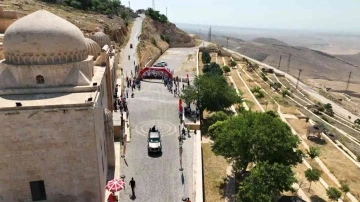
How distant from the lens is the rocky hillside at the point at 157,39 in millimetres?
61312

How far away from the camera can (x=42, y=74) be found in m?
17.3

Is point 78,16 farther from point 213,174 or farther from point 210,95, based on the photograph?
point 213,174

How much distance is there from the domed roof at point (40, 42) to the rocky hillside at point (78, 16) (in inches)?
1242

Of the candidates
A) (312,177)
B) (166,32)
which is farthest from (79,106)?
(166,32)

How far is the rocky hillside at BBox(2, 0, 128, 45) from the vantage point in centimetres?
5281

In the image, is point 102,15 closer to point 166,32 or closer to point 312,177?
point 166,32

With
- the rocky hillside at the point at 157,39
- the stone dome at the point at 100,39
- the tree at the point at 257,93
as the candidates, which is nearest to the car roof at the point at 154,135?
the stone dome at the point at 100,39

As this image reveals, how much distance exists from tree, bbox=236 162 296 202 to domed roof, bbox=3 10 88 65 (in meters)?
12.6

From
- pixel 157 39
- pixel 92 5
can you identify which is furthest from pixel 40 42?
pixel 92 5

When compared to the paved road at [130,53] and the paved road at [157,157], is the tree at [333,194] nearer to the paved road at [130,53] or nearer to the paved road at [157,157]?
the paved road at [157,157]

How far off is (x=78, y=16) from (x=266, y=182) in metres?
55.0

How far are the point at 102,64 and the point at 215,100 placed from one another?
12.7 m

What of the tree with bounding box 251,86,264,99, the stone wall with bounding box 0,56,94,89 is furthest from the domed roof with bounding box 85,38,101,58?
the tree with bounding box 251,86,264,99

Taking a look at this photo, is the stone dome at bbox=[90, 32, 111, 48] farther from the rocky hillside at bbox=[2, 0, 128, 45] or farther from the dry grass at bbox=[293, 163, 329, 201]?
the dry grass at bbox=[293, 163, 329, 201]
